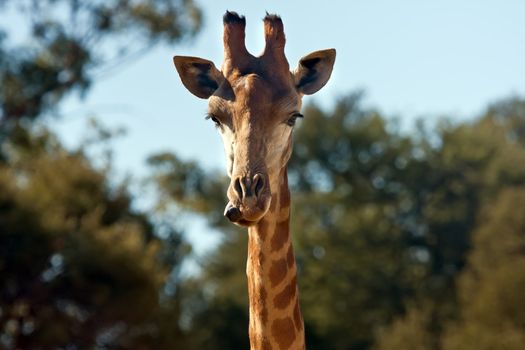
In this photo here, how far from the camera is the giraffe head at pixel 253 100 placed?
19.3 feet

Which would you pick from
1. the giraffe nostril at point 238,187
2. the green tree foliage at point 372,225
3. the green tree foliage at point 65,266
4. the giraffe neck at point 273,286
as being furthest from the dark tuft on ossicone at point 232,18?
the green tree foliage at point 372,225

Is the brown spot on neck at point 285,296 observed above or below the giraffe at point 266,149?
below

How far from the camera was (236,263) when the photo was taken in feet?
170

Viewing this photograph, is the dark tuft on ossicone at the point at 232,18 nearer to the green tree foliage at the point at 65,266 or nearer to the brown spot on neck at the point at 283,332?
the brown spot on neck at the point at 283,332

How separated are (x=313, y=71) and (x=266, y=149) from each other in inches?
37.5

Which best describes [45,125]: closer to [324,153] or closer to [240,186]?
[324,153]

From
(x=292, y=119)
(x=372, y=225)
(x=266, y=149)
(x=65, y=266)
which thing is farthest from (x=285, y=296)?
(x=372, y=225)

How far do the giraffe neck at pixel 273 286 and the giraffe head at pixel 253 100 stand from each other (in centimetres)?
22

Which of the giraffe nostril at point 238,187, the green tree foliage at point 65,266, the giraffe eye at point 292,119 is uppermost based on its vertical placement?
the green tree foliage at point 65,266

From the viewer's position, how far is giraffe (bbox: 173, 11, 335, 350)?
6320 millimetres

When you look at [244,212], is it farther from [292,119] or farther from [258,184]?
[292,119]

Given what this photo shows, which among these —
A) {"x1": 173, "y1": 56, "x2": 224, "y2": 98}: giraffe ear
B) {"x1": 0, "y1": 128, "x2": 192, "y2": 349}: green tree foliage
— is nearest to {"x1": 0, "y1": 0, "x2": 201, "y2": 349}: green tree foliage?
{"x1": 0, "y1": 128, "x2": 192, "y2": 349}: green tree foliage

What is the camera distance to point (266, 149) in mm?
6238

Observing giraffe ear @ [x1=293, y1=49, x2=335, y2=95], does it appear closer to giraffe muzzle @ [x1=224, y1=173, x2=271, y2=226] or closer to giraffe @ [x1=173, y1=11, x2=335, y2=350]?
giraffe @ [x1=173, y1=11, x2=335, y2=350]
